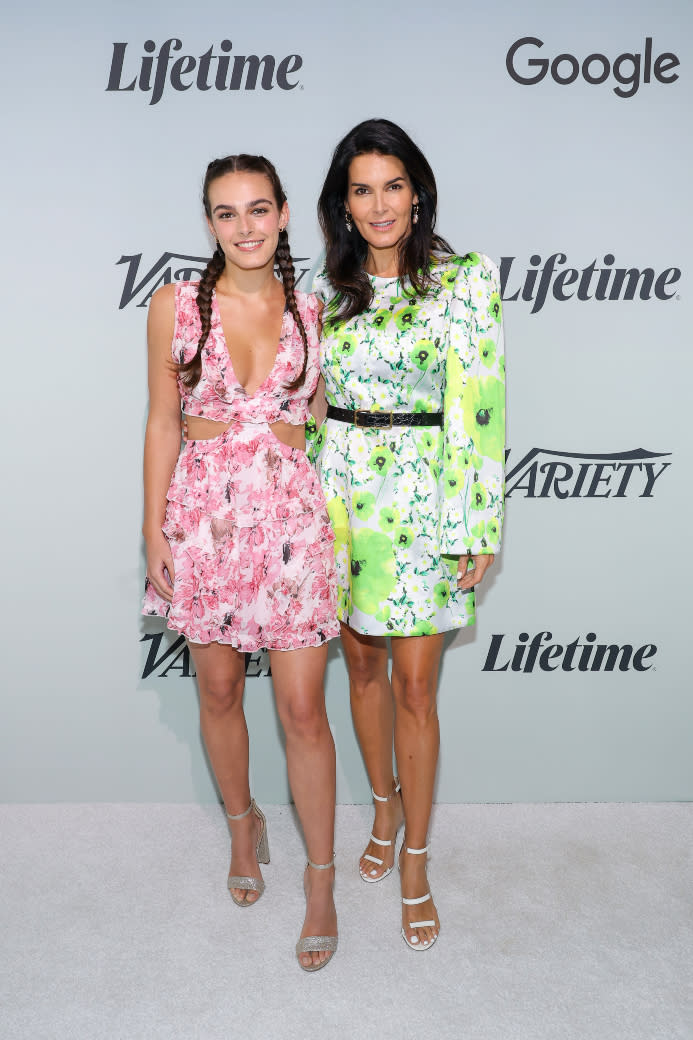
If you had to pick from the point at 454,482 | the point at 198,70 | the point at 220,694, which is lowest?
the point at 220,694

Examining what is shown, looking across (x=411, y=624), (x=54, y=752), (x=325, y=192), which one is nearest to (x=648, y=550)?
(x=411, y=624)

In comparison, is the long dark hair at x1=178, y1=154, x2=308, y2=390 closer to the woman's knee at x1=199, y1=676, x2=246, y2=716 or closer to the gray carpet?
the woman's knee at x1=199, y1=676, x2=246, y2=716

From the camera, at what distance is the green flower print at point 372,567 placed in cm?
226

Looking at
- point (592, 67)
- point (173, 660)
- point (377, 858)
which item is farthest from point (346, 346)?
point (377, 858)

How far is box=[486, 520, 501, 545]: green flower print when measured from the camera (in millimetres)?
2199

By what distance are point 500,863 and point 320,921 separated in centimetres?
65

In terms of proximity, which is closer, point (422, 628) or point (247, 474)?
point (247, 474)

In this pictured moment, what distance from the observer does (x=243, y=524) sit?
213cm

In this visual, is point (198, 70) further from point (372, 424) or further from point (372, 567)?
point (372, 567)

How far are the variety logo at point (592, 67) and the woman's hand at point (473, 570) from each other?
139 centimetres

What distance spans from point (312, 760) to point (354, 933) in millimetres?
506

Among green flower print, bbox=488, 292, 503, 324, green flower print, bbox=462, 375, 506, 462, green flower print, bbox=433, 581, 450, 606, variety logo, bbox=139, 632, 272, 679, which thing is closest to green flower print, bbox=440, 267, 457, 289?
green flower print, bbox=488, 292, 503, 324

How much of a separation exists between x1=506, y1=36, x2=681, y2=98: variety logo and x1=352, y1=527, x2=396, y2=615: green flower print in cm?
141

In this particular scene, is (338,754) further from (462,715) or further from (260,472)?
(260,472)
